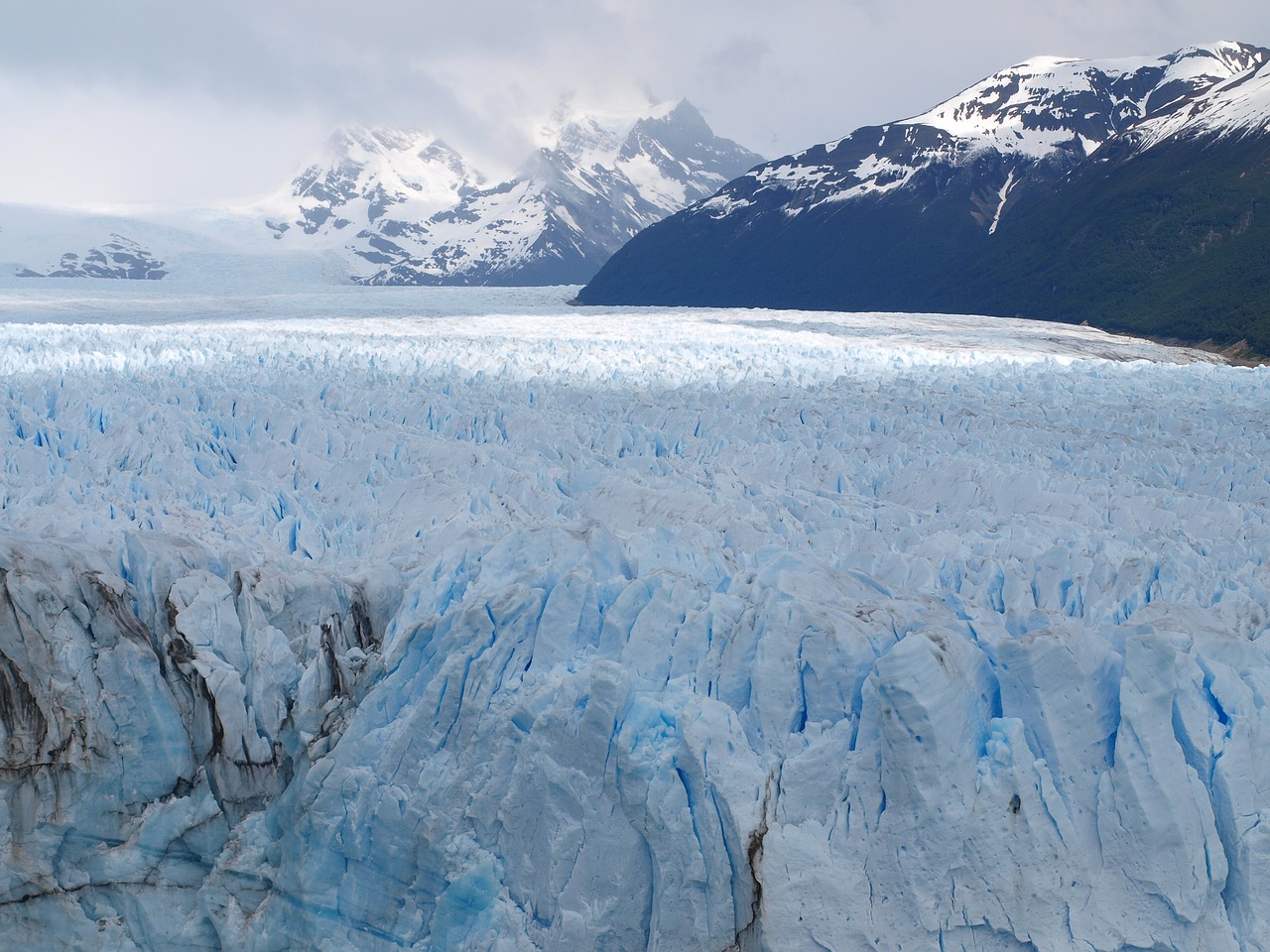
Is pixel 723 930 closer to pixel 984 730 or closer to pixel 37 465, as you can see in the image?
pixel 984 730

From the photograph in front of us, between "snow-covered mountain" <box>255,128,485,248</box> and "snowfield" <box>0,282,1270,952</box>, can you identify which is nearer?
"snowfield" <box>0,282,1270,952</box>

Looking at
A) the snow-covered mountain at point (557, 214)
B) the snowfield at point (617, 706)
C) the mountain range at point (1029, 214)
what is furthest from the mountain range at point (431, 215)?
the snowfield at point (617, 706)

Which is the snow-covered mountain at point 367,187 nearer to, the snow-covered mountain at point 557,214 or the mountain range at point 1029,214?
the snow-covered mountain at point 557,214

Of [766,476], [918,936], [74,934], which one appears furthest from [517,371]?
[918,936]

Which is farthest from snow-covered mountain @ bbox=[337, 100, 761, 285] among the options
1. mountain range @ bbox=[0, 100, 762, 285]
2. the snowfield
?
the snowfield

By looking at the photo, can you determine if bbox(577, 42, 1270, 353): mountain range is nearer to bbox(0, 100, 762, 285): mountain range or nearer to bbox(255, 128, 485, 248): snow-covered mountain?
bbox(0, 100, 762, 285): mountain range
